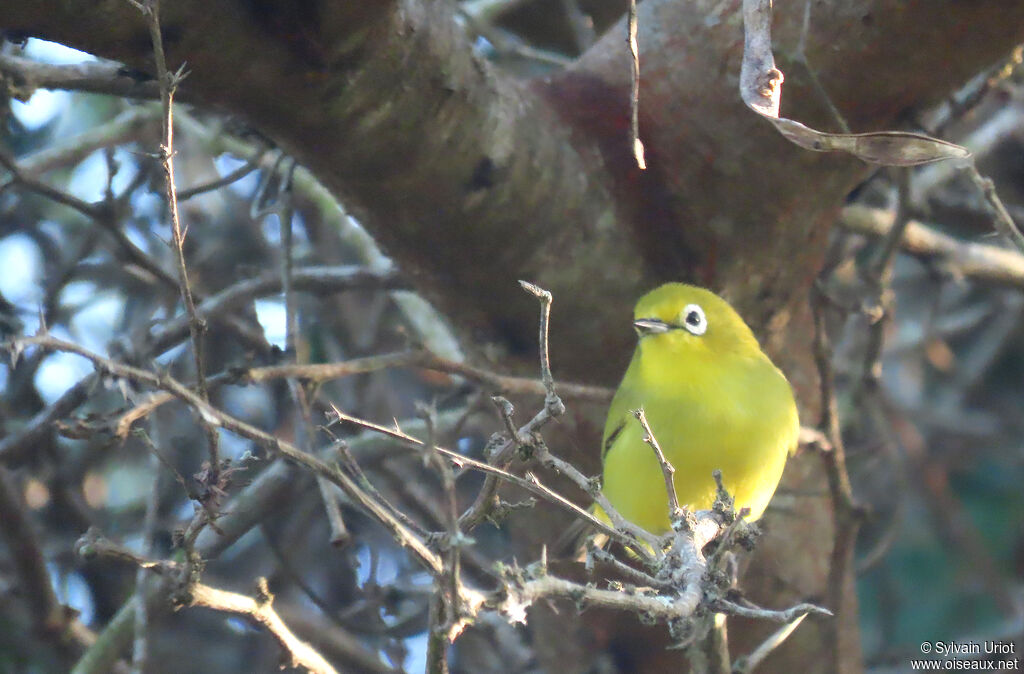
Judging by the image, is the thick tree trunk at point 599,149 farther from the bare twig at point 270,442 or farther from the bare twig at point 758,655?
the bare twig at point 758,655

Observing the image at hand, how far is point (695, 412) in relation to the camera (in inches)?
124

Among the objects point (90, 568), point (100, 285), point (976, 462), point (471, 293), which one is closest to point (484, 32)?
point (471, 293)

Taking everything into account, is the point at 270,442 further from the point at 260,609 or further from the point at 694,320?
the point at 694,320

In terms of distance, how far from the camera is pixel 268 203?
347cm

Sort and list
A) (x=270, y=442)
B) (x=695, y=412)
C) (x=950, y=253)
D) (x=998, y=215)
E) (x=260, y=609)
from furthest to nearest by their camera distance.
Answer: (x=950, y=253) < (x=695, y=412) < (x=998, y=215) < (x=270, y=442) < (x=260, y=609)

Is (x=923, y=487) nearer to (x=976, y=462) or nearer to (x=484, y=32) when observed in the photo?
(x=976, y=462)

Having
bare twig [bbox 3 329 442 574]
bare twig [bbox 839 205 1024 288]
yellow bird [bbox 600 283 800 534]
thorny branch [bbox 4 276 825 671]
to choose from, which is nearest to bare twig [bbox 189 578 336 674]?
thorny branch [bbox 4 276 825 671]

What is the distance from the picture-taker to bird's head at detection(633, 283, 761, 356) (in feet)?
10.4

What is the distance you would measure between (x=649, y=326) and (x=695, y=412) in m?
0.30

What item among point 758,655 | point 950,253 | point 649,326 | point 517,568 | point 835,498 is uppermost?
point 950,253

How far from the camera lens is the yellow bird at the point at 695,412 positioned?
3076mm

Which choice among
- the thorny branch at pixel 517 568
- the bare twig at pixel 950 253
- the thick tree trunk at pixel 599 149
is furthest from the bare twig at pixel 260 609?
the bare twig at pixel 950 253

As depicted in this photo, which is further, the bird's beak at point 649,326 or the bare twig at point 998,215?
the bird's beak at point 649,326

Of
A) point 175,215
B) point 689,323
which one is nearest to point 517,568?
point 175,215
